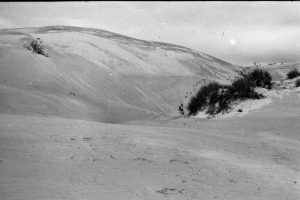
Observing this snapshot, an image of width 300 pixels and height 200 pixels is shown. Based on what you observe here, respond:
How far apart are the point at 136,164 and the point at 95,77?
8.83 meters

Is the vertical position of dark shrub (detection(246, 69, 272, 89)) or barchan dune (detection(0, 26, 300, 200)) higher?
dark shrub (detection(246, 69, 272, 89))

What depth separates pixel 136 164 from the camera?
4867 mm

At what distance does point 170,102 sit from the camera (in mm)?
14609

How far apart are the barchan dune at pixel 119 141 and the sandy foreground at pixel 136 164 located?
0.04ft

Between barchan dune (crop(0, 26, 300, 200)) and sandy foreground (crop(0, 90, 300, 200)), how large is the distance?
11 mm

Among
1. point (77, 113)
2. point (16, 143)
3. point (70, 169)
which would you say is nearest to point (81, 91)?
point (77, 113)

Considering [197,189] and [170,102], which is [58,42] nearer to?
[170,102]

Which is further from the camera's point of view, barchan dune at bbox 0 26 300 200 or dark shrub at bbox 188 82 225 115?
dark shrub at bbox 188 82 225 115

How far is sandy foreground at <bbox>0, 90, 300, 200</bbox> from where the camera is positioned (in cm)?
396

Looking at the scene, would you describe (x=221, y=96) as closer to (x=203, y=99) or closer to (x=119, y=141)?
(x=203, y=99)

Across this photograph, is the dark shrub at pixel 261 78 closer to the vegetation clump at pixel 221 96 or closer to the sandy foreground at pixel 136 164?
the vegetation clump at pixel 221 96

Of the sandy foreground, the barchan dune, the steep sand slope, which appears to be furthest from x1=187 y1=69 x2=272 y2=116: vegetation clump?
the sandy foreground

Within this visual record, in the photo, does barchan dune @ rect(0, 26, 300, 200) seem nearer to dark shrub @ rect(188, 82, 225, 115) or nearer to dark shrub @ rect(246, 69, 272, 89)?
dark shrub @ rect(246, 69, 272, 89)

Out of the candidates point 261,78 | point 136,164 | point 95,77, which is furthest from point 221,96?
point 136,164
